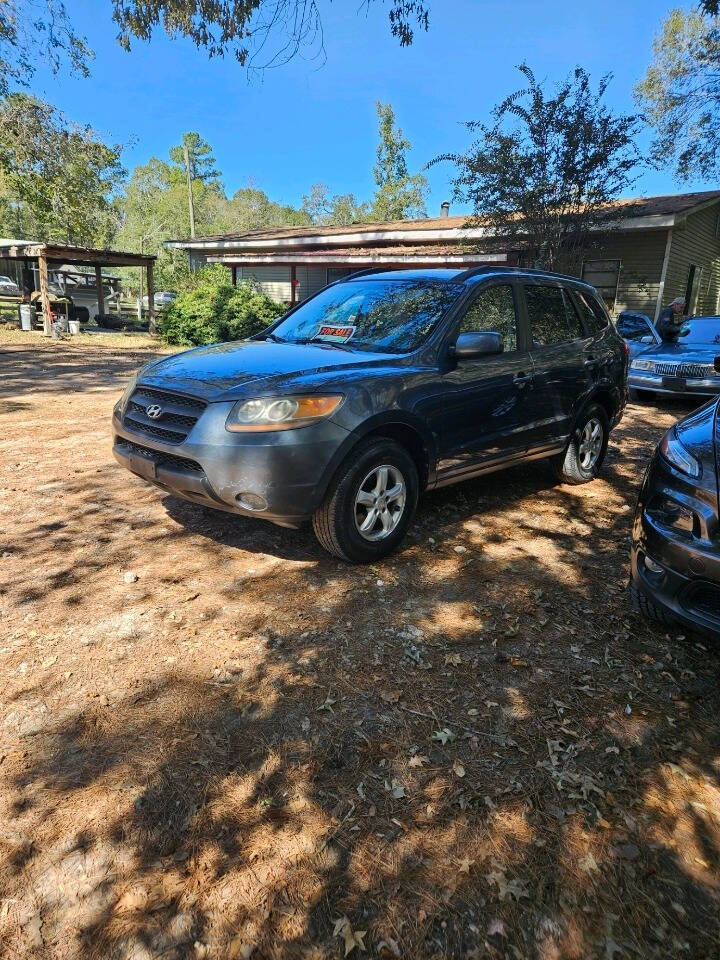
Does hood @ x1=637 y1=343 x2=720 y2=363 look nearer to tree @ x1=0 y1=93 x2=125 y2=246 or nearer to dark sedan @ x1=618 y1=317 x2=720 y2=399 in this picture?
dark sedan @ x1=618 y1=317 x2=720 y2=399

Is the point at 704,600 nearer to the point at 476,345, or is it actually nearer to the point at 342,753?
the point at 342,753

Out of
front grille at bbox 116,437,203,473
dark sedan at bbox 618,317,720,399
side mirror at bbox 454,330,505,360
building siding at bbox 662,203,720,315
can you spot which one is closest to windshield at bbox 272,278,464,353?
side mirror at bbox 454,330,505,360

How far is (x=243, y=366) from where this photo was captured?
12.1 ft

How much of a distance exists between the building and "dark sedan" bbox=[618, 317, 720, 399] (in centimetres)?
548

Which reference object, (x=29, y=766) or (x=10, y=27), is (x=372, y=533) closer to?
(x=29, y=766)

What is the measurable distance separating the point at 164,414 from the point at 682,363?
9.00 m

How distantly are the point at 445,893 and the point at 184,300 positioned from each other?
18.9 meters

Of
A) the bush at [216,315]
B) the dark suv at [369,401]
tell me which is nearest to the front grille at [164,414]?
the dark suv at [369,401]

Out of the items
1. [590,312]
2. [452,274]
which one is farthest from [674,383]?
[452,274]

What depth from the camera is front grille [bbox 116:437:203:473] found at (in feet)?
11.0

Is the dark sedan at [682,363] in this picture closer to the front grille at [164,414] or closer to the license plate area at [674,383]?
the license plate area at [674,383]

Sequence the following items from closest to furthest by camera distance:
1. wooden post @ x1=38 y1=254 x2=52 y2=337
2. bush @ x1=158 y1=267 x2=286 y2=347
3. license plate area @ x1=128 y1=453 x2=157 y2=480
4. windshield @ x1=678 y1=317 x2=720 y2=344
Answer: license plate area @ x1=128 y1=453 x2=157 y2=480
windshield @ x1=678 y1=317 x2=720 y2=344
bush @ x1=158 y1=267 x2=286 y2=347
wooden post @ x1=38 y1=254 x2=52 y2=337

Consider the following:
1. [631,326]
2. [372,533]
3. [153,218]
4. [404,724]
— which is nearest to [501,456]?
[372,533]

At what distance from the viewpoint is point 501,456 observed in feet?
14.7
